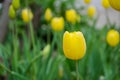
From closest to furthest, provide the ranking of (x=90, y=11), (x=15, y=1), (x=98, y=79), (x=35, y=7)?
(x=15, y=1)
(x=98, y=79)
(x=90, y=11)
(x=35, y=7)

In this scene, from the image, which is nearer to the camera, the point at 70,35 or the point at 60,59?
the point at 70,35

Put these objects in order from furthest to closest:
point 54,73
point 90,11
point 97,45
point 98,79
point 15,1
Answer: point 90,11 → point 97,45 → point 98,79 → point 54,73 → point 15,1

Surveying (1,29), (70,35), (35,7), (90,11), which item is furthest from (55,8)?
(70,35)

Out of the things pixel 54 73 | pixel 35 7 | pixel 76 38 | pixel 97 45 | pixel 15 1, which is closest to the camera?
pixel 76 38

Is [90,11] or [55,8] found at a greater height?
[90,11]

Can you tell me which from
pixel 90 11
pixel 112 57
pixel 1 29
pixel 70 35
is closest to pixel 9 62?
pixel 1 29

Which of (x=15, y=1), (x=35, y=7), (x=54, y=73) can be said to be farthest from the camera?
(x=35, y=7)

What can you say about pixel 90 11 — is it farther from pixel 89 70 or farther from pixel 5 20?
pixel 5 20

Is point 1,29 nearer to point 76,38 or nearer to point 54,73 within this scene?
point 54,73

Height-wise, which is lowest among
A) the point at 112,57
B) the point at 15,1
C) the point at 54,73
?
the point at 112,57
